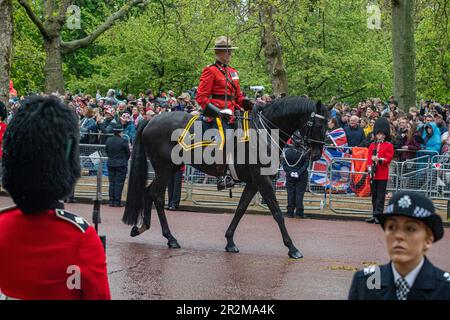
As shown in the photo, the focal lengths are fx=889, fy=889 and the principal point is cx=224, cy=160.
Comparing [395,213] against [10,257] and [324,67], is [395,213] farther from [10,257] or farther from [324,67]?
[324,67]

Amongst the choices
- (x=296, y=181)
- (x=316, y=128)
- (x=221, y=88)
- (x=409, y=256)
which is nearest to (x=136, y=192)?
(x=221, y=88)

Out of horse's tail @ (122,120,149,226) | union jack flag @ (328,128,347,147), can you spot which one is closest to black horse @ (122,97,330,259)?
horse's tail @ (122,120,149,226)

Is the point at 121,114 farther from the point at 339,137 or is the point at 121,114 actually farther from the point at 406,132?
the point at 406,132

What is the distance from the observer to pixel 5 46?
2467 centimetres

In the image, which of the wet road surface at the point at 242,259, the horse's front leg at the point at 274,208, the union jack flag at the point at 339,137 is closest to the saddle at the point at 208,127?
the horse's front leg at the point at 274,208

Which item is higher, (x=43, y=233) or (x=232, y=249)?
(x=43, y=233)

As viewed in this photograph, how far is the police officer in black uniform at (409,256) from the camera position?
409 cm

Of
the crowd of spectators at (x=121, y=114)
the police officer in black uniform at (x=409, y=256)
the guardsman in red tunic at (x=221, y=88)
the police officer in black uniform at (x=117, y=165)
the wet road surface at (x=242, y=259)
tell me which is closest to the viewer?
the police officer in black uniform at (x=409, y=256)

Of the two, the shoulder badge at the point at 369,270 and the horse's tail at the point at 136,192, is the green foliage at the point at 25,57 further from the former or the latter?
the shoulder badge at the point at 369,270

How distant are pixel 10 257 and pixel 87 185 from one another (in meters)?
15.2

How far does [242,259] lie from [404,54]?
13.9 metres

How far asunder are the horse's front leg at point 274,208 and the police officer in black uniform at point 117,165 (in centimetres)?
657

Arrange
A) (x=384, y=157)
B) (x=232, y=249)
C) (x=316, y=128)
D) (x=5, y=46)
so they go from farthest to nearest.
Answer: (x=5, y=46) → (x=384, y=157) → (x=316, y=128) → (x=232, y=249)

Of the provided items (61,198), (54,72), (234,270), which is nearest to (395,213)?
(61,198)
